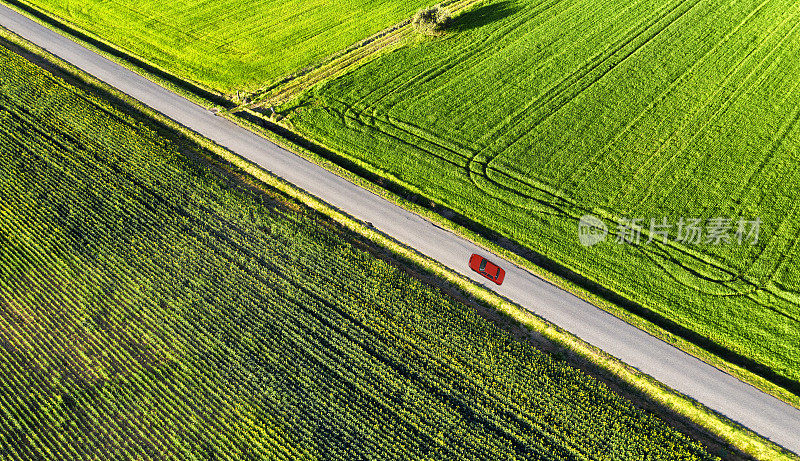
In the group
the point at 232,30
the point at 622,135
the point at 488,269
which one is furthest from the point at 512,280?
the point at 232,30

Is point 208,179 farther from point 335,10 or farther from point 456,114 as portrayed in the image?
point 335,10

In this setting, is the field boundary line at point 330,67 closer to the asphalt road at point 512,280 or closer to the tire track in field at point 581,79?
the asphalt road at point 512,280

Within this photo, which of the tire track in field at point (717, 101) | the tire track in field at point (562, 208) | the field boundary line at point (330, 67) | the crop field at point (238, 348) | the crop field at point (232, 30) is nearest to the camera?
the crop field at point (238, 348)

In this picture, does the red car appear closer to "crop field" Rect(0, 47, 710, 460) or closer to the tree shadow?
"crop field" Rect(0, 47, 710, 460)

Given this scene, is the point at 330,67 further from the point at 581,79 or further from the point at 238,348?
the point at 238,348

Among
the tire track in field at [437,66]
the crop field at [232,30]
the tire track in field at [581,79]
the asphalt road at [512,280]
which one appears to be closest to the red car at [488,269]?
the asphalt road at [512,280]

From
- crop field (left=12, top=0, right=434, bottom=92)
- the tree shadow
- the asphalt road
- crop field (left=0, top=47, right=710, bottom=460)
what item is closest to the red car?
the asphalt road

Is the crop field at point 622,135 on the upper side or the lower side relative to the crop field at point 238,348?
upper
